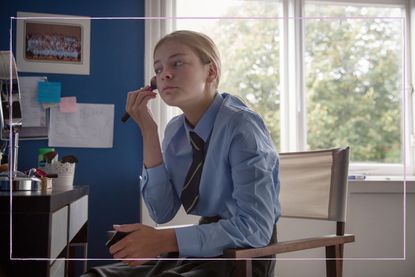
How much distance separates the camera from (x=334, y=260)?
3.22 feet

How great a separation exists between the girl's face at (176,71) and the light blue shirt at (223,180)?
2.9 inches

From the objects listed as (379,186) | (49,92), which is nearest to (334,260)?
(379,186)

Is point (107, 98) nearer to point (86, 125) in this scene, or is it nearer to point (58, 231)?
point (86, 125)

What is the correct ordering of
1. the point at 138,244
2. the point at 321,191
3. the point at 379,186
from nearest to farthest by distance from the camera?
the point at 138,244 < the point at 321,191 < the point at 379,186

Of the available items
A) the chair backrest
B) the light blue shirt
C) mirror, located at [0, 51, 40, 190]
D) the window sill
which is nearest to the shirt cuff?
the light blue shirt

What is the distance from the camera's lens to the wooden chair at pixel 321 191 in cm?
97

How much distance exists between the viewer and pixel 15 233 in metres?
0.60

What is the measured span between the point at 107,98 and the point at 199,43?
0.23m

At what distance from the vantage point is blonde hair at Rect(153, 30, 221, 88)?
0.69 m

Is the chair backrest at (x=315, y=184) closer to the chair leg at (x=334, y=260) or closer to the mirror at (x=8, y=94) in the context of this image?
the chair leg at (x=334, y=260)

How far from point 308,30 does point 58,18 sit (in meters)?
0.55

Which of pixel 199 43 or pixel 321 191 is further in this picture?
pixel 321 191

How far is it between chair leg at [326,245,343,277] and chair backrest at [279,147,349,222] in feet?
0.29

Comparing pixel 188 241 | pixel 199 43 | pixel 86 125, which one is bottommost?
pixel 188 241
